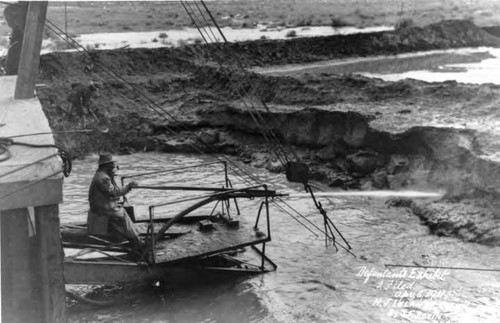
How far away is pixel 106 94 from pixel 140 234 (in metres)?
14.0

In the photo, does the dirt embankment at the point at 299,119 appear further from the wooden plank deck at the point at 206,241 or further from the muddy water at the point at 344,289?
the wooden plank deck at the point at 206,241

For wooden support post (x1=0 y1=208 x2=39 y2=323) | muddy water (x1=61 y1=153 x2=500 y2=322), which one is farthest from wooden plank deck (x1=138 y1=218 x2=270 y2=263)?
wooden support post (x1=0 y1=208 x2=39 y2=323)

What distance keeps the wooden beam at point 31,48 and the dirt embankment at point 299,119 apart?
1.63m

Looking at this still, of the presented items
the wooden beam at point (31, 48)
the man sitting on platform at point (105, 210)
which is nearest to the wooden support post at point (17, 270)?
the wooden beam at point (31, 48)

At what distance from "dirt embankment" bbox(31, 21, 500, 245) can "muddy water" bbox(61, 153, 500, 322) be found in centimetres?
102

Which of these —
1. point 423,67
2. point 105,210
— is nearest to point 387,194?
point 105,210

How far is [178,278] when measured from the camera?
10070mm

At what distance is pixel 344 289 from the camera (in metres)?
10.3

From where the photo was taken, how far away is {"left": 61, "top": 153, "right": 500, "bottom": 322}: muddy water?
9516 mm

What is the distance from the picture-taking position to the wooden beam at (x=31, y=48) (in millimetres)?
7766

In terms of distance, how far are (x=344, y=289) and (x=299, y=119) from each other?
29.5ft

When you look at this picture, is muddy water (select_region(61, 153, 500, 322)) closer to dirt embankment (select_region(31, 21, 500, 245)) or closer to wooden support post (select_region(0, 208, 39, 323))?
dirt embankment (select_region(31, 21, 500, 245))

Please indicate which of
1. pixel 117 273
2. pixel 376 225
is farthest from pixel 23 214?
pixel 376 225

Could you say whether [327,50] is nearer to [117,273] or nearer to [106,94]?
[106,94]
